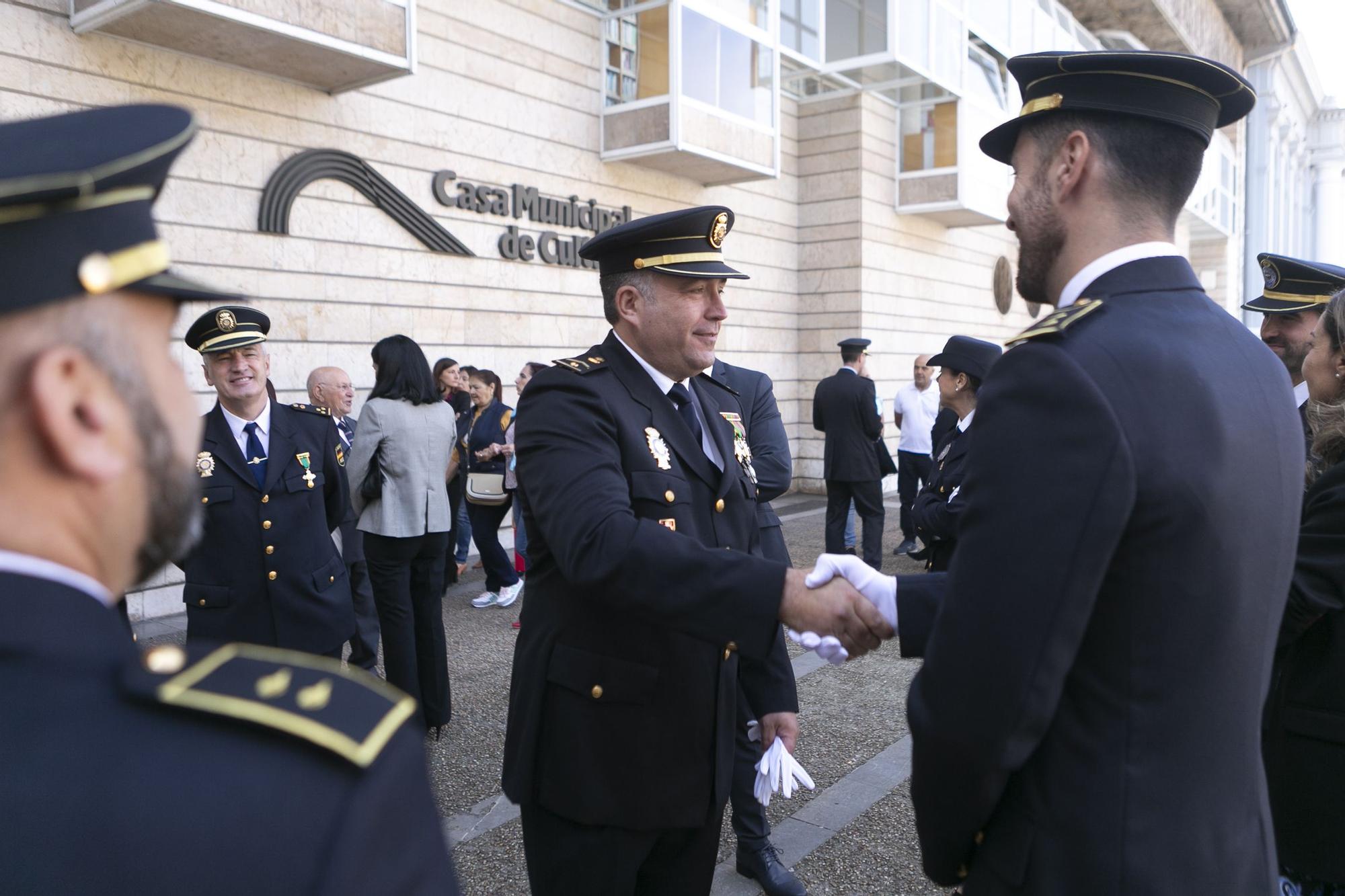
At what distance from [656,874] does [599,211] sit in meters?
9.94

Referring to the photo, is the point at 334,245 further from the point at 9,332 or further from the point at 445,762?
the point at 9,332

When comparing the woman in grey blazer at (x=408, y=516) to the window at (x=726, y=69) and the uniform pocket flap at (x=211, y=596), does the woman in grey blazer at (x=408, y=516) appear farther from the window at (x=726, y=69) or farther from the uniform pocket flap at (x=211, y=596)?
the window at (x=726, y=69)

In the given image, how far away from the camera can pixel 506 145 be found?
1030cm

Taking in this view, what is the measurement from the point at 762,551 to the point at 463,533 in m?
5.17

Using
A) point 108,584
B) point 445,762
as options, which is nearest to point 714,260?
point 108,584

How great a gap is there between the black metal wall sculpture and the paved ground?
3.60m

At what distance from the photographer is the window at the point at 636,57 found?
37.2ft

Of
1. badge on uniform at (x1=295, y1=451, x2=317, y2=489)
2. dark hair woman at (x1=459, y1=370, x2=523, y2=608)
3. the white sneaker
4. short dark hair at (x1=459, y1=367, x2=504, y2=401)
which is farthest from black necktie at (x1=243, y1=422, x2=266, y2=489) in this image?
short dark hair at (x1=459, y1=367, x2=504, y2=401)

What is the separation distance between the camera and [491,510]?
25.1 ft

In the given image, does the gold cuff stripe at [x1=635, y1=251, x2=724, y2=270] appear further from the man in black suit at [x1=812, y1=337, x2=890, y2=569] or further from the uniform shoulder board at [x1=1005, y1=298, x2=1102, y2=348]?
the man in black suit at [x1=812, y1=337, x2=890, y2=569]

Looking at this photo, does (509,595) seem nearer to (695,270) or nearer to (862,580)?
(695,270)

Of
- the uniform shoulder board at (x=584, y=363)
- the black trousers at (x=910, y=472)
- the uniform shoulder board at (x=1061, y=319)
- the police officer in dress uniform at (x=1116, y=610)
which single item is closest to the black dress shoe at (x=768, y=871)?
the police officer in dress uniform at (x=1116, y=610)

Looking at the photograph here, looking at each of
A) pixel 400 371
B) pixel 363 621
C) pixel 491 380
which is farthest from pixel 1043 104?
pixel 491 380

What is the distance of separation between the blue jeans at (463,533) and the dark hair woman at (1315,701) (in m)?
7.23
